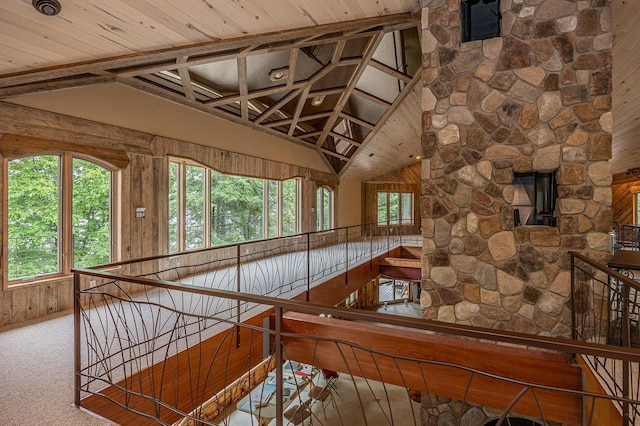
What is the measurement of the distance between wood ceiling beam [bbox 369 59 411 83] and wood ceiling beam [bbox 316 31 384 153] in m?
0.15

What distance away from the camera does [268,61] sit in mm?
5527

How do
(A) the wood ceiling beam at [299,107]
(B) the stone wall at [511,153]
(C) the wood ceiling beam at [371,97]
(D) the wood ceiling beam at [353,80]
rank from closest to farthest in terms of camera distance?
(B) the stone wall at [511,153]
(D) the wood ceiling beam at [353,80]
(A) the wood ceiling beam at [299,107]
(C) the wood ceiling beam at [371,97]

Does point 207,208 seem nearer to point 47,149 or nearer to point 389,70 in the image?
point 47,149

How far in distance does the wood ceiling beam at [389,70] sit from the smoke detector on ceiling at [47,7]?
4456mm

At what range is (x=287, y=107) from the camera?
7551 mm

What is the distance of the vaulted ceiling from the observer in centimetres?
264

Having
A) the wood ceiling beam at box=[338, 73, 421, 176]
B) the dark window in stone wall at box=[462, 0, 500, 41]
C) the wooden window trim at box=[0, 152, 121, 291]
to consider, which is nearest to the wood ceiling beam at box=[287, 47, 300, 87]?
the wood ceiling beam at box=[338, 73, 421, 176]

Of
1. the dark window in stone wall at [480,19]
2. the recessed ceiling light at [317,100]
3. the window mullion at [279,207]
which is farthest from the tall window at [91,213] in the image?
the dark window in stone wall at [480,19]

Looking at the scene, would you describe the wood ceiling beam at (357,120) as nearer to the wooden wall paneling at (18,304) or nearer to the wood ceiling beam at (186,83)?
the wood ceiling beam at (186,83)

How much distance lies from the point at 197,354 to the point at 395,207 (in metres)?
11.3

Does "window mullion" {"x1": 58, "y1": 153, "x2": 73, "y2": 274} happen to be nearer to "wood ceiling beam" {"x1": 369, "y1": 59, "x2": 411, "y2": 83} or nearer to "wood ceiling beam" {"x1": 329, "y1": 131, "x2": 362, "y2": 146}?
"wood ceiling beam" {"x1": 369, "y1": 59, "x2": 411, "y2": 83}

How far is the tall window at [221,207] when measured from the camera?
6004mm

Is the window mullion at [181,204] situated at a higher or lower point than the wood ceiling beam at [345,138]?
lower

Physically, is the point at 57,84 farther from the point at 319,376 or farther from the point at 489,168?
the point at 319,376
